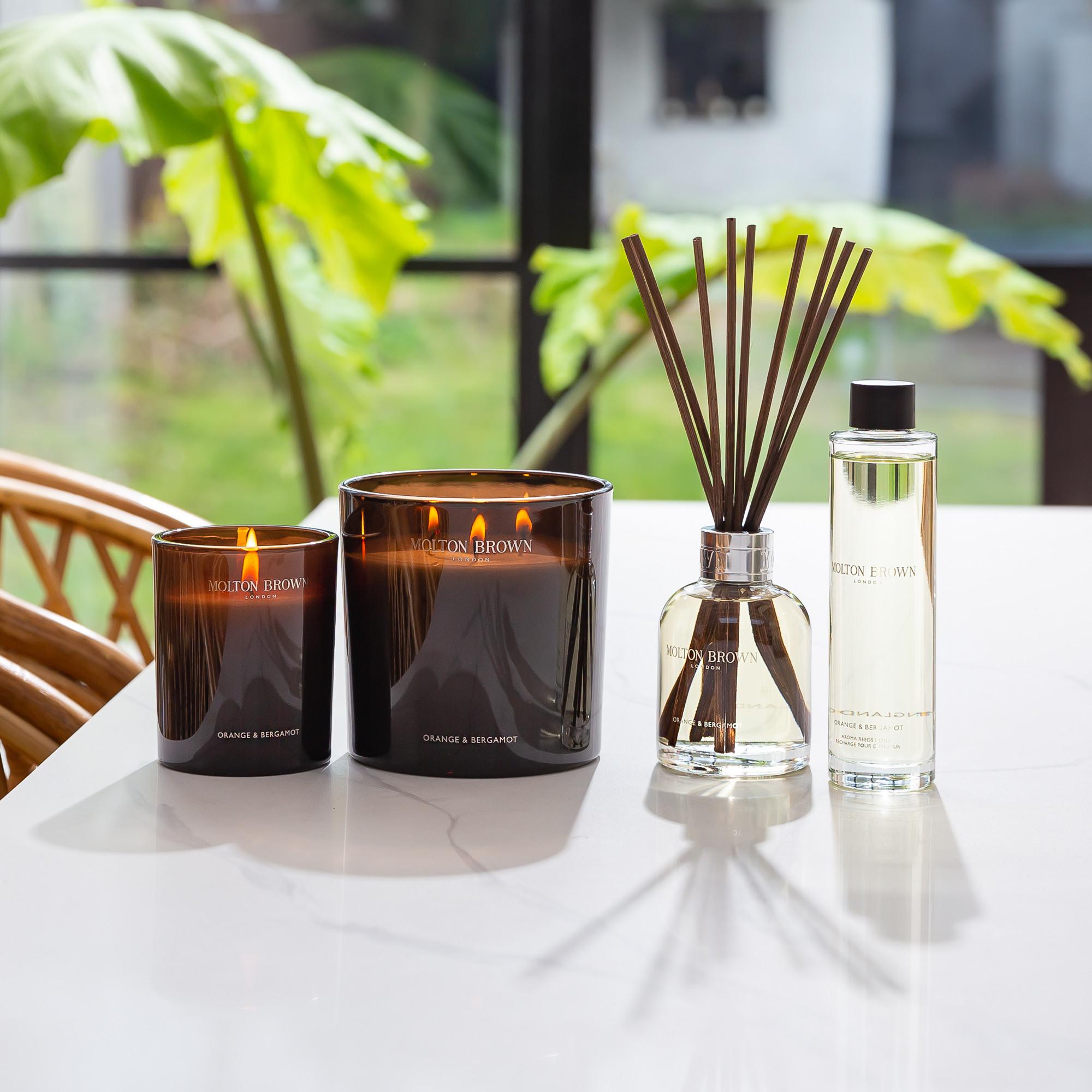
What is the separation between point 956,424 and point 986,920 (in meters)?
2.21

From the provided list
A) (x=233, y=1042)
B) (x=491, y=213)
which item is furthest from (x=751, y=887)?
(x=491, y=213)

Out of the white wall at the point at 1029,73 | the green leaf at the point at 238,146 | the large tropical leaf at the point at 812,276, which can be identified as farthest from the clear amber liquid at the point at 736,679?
the white wall at the point at 1029,73

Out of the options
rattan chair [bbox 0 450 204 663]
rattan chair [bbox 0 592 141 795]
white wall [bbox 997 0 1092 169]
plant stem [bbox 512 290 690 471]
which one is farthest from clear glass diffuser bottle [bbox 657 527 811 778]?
white wall [bbox 997 0 1092 169]

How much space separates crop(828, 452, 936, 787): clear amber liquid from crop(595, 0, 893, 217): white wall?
2024mm

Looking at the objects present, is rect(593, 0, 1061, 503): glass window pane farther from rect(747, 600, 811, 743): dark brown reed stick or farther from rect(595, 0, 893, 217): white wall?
rect(747, 600, 811, 743): dark brown reed stick

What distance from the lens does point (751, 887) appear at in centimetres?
45

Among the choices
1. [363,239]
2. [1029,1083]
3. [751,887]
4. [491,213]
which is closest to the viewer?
[1029,1083]

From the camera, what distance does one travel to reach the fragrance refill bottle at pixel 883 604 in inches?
21.0

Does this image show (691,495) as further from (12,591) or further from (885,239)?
(12,591)

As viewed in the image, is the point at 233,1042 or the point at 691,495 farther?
the point at 691,495

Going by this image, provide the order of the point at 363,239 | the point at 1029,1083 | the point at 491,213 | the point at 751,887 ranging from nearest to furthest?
the point at 1029,1083, the point at 751,887, the point at 363,239, the point at 491,213

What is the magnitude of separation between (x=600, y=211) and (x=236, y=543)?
198 cm

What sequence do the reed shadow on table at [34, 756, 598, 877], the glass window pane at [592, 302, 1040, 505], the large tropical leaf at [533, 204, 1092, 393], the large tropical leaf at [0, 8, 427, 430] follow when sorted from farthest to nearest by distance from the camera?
the glass window pane at [592, 302, 1040, 505], the large tropical leaf at [533, 204, 1092, 393], the large tropical leaf at [0, 8, 427, 430], the reed shadow on table at [34, 756, 598, 877]

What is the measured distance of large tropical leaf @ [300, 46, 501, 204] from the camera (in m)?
2.42
